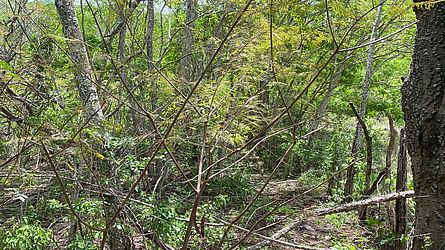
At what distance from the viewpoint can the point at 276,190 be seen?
19.8ft

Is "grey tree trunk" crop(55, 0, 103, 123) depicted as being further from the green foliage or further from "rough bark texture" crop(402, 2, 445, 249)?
"rough bark texture" crop(402, 2, 445, 249)

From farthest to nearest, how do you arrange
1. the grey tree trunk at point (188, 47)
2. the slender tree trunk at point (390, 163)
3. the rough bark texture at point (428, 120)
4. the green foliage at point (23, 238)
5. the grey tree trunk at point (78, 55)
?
the grey tree trunk at point (188, 47), the slender tree trunk at point (390, 163), the grey tree trunk at point (78, 55), the green foliage at point (23, 238), the rough bark texture at point (428, 120)

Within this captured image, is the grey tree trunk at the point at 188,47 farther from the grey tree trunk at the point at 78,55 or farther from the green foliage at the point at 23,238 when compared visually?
the green foliage at the point at 23,238

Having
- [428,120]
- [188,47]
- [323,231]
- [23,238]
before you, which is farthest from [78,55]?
[323,231]

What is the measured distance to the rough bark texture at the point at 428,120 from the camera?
2.39 metres

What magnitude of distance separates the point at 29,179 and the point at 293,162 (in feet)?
16.0

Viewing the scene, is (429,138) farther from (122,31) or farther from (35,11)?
(35,11)

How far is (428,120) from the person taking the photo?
2.44 metres

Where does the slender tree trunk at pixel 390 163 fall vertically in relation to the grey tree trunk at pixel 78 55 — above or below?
below

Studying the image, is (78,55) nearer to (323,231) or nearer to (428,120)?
(428,120)

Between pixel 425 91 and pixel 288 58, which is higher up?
pixel 288 58

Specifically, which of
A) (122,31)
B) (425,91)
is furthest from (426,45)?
(122,31)

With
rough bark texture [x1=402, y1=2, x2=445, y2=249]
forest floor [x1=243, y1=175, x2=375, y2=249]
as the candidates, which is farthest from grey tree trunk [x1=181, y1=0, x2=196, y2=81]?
rough bark texture [x1=402, y1=2, x2=445, y2=249]

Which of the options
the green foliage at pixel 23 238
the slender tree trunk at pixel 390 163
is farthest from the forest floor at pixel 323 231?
the green foliage at pixel 23 238
